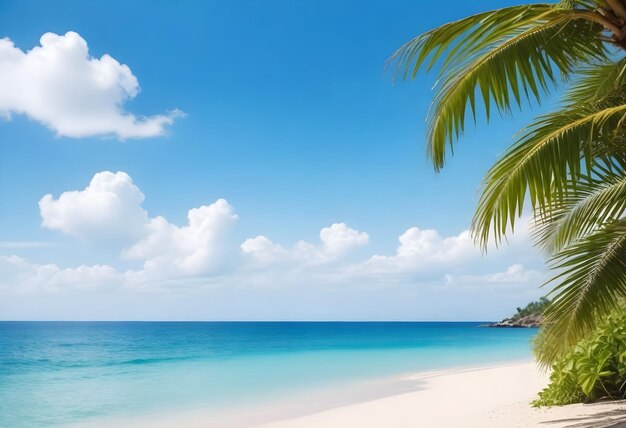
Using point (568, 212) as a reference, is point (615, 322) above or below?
below

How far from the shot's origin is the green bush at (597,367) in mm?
5859

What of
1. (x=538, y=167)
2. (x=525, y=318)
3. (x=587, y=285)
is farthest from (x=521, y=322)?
(x=538, y=167)

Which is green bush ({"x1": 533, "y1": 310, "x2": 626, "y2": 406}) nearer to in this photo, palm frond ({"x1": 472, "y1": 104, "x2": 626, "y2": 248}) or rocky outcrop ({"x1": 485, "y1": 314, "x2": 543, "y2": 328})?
palm frond ({"x1": 472, "y1": 104, "x2": 626, "y2": 248})

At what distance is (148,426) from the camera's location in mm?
11695

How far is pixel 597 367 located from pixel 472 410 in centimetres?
379

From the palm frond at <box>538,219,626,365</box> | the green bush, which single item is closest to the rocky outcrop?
the green bush

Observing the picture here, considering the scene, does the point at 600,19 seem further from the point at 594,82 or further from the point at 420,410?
the point at 420,410

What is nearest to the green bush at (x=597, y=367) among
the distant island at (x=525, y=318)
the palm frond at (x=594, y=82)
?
the palm frond at (x=594, y=82)

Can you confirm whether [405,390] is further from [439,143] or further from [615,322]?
[439,143]

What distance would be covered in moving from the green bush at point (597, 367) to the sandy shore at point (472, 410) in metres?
0.29

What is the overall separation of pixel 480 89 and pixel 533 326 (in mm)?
79417

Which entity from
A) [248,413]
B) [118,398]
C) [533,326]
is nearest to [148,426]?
[248,413]

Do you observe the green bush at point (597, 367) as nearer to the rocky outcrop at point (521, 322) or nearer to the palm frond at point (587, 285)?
the palm frond at point (587, 285)

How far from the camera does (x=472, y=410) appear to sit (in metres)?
9.34
